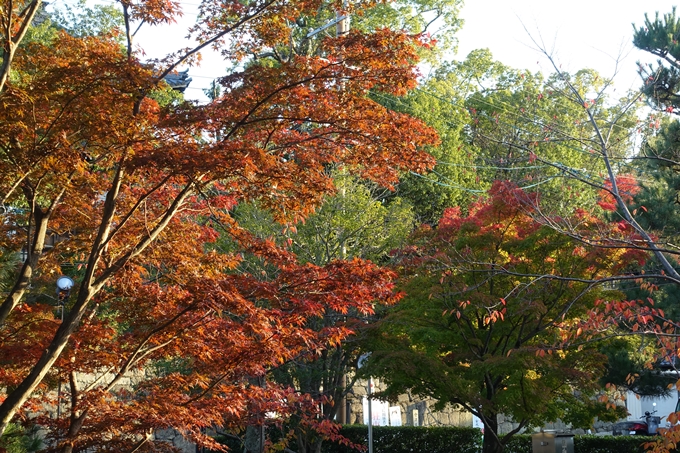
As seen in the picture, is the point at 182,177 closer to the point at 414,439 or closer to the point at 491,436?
the point at 491,436

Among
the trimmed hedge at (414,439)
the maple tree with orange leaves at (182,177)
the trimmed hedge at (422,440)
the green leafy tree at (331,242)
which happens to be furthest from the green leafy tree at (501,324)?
the trimmed hedge at (414,439)

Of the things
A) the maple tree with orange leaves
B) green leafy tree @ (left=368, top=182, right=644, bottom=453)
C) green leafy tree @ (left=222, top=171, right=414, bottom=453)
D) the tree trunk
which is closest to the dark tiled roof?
green leafy tree @ (left=222, top=171, right=414, bottom=453)

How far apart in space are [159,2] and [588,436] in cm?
1534

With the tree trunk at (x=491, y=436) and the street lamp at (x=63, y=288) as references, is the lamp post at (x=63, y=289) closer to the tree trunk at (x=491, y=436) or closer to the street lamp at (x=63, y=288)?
the street lamp at (x=63, y=288)

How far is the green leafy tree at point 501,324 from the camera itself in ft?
40.0

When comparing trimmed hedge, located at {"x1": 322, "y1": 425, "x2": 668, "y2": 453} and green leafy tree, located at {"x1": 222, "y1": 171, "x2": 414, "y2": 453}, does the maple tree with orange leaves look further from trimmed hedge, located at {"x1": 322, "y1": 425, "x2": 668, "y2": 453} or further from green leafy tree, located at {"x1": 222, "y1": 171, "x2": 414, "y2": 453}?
trimmed hedge, located at {"x1": 322, "y1": 425, "x2": 668, "y2": 453}

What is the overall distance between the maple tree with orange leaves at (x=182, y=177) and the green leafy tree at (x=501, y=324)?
4153 millimetres

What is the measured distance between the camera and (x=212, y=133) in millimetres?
7477

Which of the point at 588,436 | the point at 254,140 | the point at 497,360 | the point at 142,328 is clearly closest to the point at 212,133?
the point at 254,140

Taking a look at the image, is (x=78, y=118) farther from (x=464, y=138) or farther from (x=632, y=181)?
(x=464, y=138)

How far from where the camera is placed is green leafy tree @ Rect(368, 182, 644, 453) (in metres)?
12.2

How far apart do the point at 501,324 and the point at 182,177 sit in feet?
24.3

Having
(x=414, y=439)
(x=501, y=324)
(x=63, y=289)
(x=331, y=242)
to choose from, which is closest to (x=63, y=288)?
(x=63, y=289)

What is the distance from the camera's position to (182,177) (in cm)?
788
